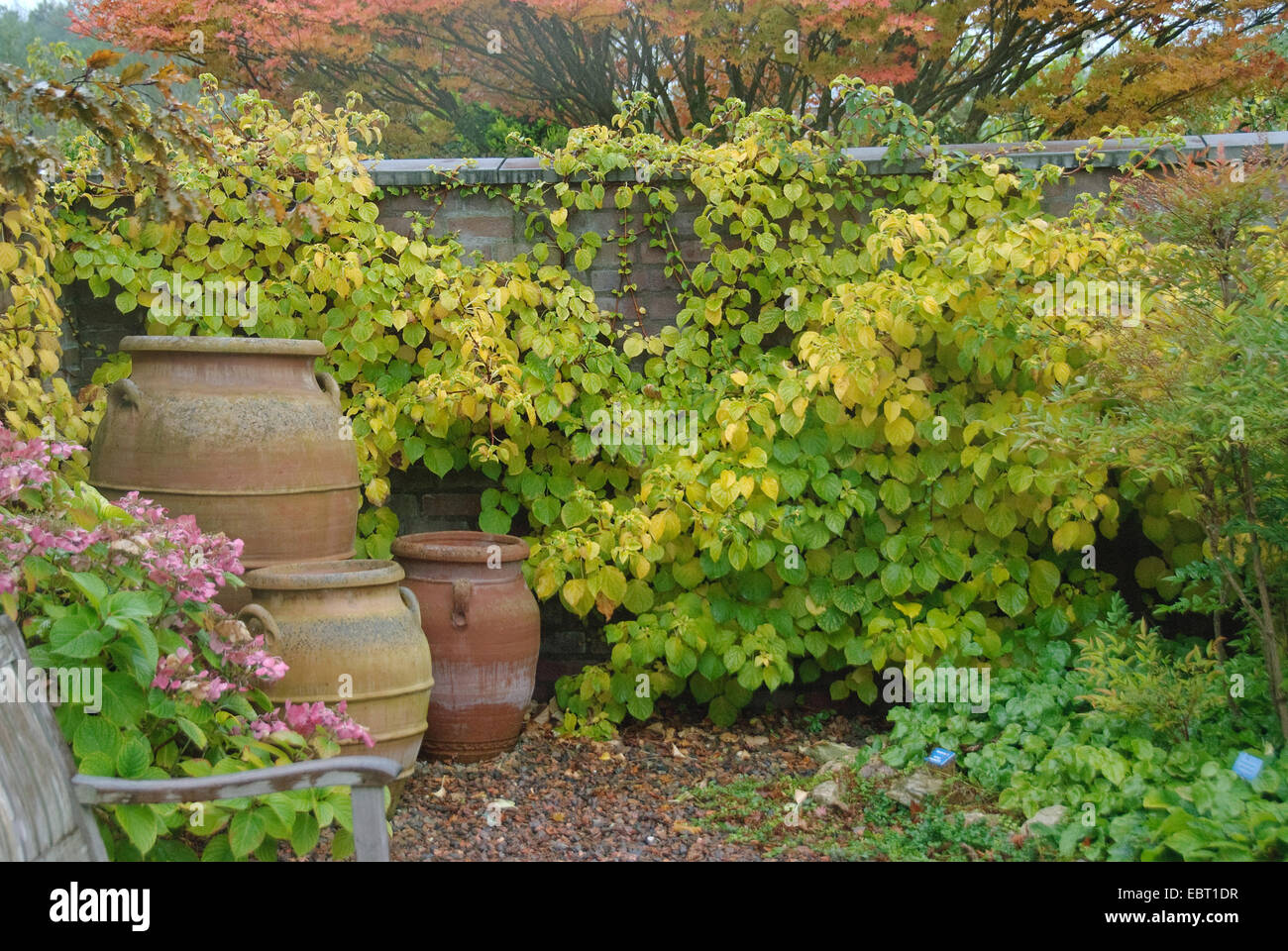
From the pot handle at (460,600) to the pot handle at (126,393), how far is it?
42.5 inches

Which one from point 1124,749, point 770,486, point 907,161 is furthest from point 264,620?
point 907,161

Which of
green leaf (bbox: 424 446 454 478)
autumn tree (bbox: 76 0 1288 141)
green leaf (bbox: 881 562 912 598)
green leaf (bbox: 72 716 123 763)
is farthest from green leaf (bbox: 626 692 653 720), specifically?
autumn tree (bbox: 76 0 1288 141)

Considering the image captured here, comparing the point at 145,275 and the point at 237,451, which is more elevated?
the point at 145,275

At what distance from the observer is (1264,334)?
2.69 metres

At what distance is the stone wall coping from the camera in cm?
405

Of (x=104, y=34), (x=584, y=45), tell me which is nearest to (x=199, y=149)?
(x=104, y=34)

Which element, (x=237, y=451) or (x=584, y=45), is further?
(x=584, y=45)

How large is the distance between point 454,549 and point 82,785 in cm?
186

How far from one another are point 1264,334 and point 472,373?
248 centimetres

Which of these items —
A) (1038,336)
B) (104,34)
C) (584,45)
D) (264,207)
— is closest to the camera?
(264,207)

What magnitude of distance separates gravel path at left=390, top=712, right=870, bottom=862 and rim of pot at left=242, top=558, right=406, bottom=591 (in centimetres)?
70
